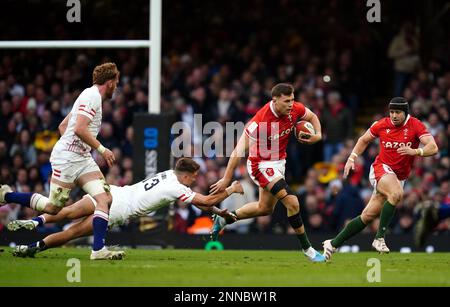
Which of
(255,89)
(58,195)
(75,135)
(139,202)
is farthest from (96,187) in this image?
(255,89)

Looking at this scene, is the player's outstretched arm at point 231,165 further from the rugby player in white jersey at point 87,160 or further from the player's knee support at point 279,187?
the rugby player in white jersey at point 87,160

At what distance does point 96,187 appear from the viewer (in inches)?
469

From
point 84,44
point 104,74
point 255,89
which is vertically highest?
point 84,44

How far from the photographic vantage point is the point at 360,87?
70.6 feet

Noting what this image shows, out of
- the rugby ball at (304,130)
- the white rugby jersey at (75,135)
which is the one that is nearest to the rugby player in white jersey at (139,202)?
the white rugby jersey at (75,135)

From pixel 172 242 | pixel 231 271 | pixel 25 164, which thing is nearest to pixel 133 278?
pixel 231 271

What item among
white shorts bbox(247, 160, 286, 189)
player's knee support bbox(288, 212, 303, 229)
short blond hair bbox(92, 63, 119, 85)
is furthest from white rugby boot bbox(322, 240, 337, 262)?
short blond hair bbox(92, 63, 119, 85)

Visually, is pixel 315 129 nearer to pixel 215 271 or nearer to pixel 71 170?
pixel 215 271

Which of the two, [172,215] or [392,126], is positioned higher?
[392,126]

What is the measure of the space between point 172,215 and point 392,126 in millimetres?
5090

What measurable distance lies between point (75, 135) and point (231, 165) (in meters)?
1.79

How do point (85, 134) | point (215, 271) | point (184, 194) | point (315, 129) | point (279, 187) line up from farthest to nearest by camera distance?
point (315, 129)
point (279, 187)
point (184, 194)
point (85, 134)
point (215, 271)

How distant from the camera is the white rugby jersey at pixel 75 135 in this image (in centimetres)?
1177

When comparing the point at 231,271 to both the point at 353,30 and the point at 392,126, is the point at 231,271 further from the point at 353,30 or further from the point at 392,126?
the point at 353,30
